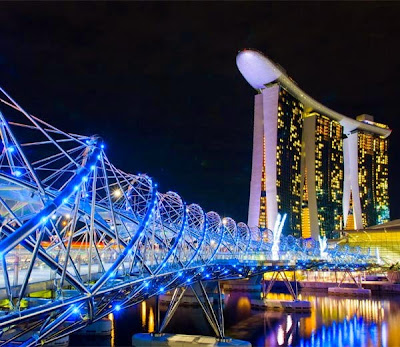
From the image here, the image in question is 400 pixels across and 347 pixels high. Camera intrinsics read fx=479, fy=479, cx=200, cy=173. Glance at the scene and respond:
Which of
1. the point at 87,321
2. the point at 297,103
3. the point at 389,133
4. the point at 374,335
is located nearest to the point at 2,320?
the point at 87,321

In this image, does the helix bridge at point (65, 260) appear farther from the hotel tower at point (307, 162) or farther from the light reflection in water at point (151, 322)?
the hotel tower at point (307, 162)

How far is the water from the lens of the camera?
42156mm

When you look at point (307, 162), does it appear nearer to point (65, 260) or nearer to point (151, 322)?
point (151, 322)

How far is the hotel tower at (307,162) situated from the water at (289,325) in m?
71.8

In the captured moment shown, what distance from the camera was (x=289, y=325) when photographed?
50.0 meters

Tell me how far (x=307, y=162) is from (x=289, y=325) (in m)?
115

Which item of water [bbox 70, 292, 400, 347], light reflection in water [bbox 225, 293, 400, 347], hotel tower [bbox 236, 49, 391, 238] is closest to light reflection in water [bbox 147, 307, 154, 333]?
water [bbox 70, 292, 400, 347]

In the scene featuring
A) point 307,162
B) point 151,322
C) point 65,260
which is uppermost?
point 307,162

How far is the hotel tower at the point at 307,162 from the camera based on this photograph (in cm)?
13925

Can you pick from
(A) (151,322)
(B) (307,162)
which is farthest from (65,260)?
(B) (307,162)

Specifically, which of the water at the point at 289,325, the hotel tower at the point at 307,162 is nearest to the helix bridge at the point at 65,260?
the water at the point at 289,325

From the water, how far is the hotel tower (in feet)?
236

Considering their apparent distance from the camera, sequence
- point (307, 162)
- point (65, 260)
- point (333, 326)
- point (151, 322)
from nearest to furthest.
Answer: point (65, 260), point (333, 326), point (151, 322), point (307, 162)

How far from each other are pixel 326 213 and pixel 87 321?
151 meters
